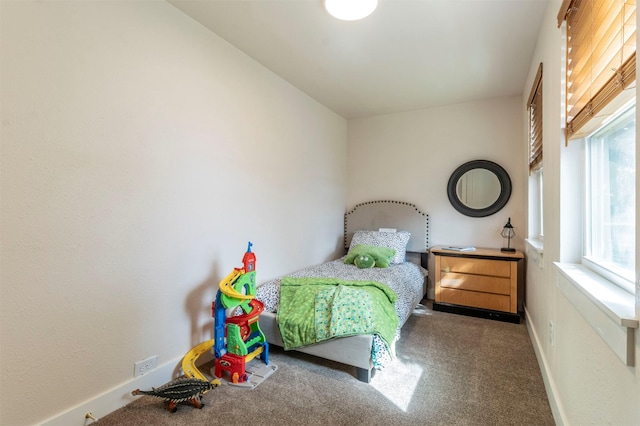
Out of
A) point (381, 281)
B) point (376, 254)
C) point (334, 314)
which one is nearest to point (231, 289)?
point (334, 314)

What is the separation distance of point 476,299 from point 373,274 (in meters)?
1.25

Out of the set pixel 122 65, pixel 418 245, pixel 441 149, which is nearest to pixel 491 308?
pixel 418 245

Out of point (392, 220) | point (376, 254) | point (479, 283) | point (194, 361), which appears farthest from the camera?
point (392, 220)

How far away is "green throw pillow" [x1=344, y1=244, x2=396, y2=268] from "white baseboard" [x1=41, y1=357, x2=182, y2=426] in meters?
2.05

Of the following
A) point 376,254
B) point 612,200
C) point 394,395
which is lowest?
point 394,395

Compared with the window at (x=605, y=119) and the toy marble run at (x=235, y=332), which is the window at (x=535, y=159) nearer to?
the window at (x=605, y=119)

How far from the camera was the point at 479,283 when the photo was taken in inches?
128

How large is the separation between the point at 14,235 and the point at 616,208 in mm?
2602

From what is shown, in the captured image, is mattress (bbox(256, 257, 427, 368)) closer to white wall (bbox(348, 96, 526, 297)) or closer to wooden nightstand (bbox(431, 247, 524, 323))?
wooden nightstand (bbox(431, 247, 524, 323))

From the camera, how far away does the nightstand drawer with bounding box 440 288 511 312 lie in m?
3.16

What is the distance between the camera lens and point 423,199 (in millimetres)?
3994

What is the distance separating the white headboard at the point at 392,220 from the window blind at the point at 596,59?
2.51 m

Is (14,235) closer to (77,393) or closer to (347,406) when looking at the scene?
(77,393)

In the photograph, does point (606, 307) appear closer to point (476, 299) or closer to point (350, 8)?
point (350, 8)
